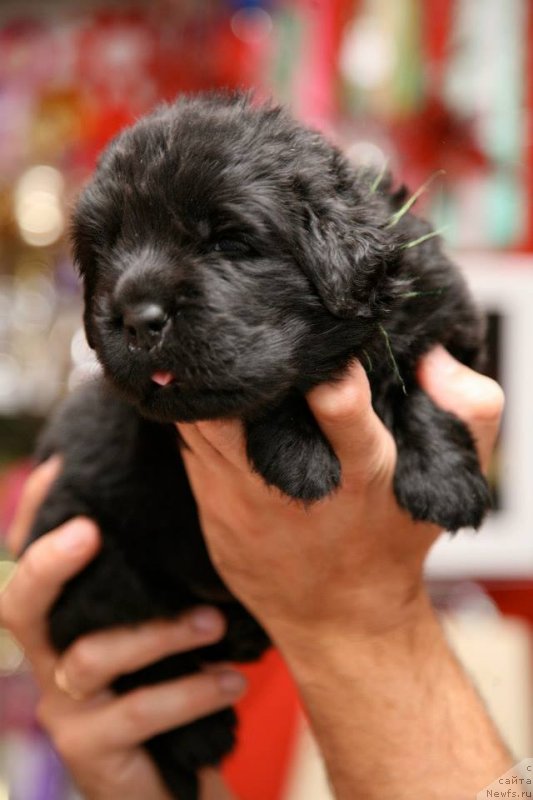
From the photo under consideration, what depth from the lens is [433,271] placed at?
3.86 ft

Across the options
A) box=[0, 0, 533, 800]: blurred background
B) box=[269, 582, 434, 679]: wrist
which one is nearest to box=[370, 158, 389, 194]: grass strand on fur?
box=[269, 582, 434, 679]: wrist

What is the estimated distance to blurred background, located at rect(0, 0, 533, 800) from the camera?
2414 millimetres

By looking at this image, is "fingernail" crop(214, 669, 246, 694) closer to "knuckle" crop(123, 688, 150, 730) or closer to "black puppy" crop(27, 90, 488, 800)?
"knuckle" crop(123, 688, 150, 730)

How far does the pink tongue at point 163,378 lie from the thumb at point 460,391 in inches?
15.9

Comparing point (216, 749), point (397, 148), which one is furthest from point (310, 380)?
point (397, 148)

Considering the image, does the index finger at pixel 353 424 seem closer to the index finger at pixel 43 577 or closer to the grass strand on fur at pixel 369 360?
the grass strand on fur at pixel 369 360

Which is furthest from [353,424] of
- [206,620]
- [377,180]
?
[206,620]

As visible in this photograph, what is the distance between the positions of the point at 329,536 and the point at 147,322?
→ 413 mm

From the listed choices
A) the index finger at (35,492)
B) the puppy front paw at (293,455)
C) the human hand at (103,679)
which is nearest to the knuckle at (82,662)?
the human hand at (103,679)

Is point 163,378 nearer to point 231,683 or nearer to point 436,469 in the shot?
point 436,469

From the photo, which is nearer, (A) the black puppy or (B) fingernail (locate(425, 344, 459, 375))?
(A) the black puppy

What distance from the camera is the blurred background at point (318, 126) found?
2.41 meters

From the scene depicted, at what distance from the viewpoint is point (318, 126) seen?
244 cm

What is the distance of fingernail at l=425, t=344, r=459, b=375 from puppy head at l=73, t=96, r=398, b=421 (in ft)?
0.68
